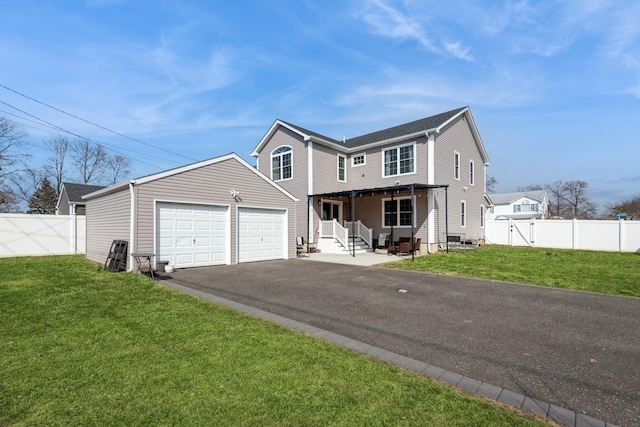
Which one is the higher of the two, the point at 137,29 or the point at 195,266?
the point at 137,29

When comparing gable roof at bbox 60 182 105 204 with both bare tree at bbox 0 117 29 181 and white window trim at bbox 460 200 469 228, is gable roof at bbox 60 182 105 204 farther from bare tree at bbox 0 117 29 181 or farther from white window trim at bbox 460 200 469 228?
white window trim at bbox 460 200 469 228

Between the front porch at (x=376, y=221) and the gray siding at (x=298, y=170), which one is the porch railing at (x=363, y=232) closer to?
the front porch at (x=376, y=221)

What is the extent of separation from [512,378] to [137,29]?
Result: 603 inches

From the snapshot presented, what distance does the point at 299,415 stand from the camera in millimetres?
2572

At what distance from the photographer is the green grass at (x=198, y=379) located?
256 cm

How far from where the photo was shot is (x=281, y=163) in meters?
20.0

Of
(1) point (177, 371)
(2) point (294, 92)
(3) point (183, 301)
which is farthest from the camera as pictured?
(2) point (294, 92)

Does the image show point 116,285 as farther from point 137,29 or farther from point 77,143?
point 77,143

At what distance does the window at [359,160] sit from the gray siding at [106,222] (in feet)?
43.0

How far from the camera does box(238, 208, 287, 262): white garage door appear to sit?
12.9 meters

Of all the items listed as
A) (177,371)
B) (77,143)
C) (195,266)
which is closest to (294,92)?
(195,266)

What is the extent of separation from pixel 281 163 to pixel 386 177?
21.5 feet

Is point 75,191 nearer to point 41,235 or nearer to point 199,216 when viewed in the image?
point 41,235

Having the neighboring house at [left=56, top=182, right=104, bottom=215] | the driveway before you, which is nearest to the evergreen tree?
Answer: the neighboring house at [left=56, top=182, right=104, bottom=215]
